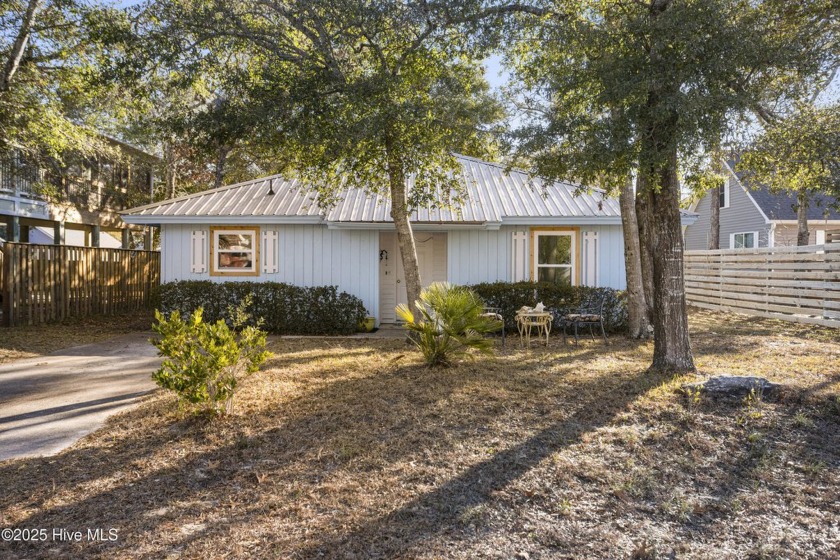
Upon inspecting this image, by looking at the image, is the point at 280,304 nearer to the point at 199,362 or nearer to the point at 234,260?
the point at 234,260

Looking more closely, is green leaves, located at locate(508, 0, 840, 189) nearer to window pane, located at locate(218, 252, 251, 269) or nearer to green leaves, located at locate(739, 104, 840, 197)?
green leaves, located at locate(739, 104, 840, 197)

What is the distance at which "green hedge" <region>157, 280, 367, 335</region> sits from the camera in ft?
36.8

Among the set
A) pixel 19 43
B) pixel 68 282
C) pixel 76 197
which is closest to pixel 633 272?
pixel 19 43

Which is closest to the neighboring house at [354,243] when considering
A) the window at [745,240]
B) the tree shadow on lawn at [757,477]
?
the tree shadow on lawn at [757,477]

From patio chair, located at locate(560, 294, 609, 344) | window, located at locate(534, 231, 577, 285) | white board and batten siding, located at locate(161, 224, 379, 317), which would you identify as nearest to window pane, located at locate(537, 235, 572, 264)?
window, located at locate(534, 231, 577, 285)

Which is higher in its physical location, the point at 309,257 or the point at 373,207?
the point at 373,207

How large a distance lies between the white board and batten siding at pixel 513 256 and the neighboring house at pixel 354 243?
0.02 meters

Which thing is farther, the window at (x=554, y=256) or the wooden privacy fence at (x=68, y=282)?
the window at (x=554, y=256)

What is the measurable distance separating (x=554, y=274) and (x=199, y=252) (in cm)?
797

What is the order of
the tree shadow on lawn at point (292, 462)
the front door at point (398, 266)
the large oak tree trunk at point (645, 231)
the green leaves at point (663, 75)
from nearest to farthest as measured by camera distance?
the tree shadow on lawn at point (292, 462), the green leaves at point (663, 75), the large oak tree trunk at point (645, 231), the front door at point (398, 266)

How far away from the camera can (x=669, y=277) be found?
642 cm

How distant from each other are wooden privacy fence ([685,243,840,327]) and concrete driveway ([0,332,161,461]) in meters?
12.7

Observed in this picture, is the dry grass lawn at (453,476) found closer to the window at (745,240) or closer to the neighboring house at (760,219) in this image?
the neighboring house at (760,219)

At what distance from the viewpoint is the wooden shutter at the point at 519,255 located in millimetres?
11797
